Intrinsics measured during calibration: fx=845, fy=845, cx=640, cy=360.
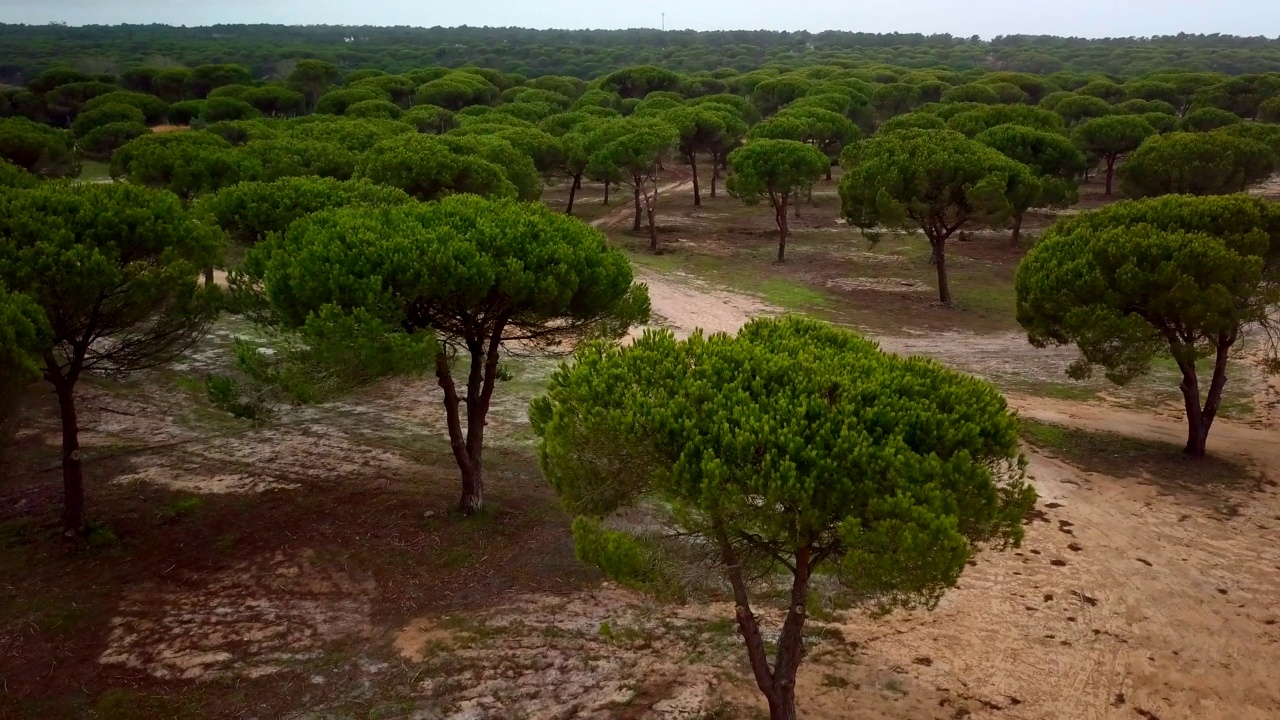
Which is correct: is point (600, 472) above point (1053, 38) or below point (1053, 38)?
below

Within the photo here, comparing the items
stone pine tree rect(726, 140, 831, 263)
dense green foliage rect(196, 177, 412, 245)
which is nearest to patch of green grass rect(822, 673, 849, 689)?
dense green foliage rect(196, 177, 412, 245)

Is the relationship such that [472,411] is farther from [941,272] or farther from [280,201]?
[941,272]

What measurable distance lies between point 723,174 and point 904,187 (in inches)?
1174

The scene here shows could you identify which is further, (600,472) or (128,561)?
(128,561)

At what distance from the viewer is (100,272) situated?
12.0 meters

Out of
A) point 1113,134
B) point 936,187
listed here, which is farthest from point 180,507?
point 1113,134

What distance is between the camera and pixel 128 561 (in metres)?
13.3

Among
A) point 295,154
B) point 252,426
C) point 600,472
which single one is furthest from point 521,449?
point 295,154

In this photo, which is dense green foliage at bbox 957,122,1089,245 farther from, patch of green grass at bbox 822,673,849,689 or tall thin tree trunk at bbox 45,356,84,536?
tall thin tree trunk at bbox 45,356,84,536

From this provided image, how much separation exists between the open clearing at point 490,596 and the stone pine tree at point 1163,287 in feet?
8.14

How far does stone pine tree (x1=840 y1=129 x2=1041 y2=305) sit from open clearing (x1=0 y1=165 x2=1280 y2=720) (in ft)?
35.2

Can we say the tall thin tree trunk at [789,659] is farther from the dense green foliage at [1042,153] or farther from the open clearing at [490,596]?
the dense green foliage at [1042,153]

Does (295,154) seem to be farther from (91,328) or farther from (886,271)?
(886,271)

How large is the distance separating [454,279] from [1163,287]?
1331 cm
